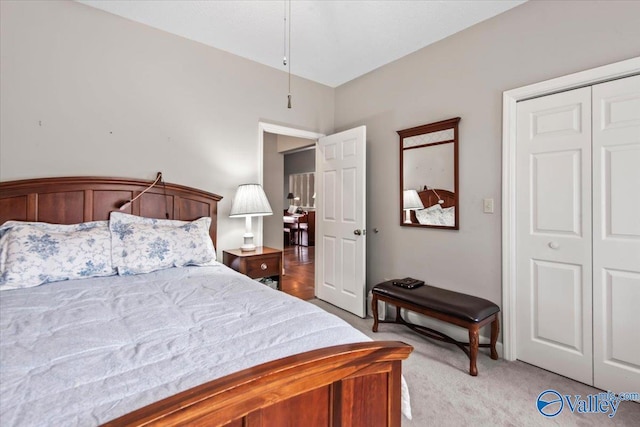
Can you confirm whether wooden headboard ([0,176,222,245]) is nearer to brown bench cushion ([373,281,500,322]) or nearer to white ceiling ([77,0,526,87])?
white ceiling ([77,0,526,87])

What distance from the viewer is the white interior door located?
10.6 ft

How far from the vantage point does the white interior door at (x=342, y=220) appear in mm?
3229

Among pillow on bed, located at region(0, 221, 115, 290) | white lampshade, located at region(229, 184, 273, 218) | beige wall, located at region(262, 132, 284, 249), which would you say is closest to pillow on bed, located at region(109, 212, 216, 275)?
pillow on bed, located at region(0, 221, 115, 290)

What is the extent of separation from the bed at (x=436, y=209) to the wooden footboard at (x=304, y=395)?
1.93 meters

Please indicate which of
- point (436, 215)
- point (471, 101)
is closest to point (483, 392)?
point (436, 215)

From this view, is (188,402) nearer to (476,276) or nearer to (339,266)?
(476,276)

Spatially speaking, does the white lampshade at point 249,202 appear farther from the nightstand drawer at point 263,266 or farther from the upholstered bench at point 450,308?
the upholstered bench at point 450,308

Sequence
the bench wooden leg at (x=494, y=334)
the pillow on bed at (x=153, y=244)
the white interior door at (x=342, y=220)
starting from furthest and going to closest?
the white interior door at (x=342, y=220), the bench wooden leg at (x=494, y=334), the pillow on bed at (x=153, y=244)

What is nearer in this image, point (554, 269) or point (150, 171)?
point (554, 269)

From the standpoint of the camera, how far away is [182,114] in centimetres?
279

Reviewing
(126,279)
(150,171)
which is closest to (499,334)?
(126,279)

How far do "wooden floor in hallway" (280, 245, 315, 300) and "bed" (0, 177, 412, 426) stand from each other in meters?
1.72

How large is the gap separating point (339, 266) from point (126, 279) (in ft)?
7.04

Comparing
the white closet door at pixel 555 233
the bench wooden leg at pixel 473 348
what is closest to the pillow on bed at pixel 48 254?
the bench wooden leg at pixel 473 348
